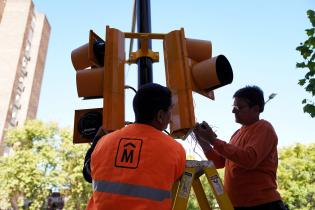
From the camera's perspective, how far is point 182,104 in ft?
9.29

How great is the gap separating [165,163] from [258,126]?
136cm

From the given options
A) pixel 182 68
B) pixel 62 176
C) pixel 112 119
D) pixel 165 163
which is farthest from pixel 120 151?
pixel 62 176

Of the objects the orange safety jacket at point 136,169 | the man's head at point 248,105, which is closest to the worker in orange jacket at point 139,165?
the orange safety jacket at point 136,169

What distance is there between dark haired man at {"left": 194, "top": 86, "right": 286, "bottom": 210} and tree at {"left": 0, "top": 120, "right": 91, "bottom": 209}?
2633 cm

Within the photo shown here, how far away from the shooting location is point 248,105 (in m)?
3.34

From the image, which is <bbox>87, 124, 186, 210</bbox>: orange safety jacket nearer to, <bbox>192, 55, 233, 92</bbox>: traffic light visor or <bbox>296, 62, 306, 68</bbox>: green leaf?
<bbox>192, 55, 233, 92</bbox>: traffic light visor

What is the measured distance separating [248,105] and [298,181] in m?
30.6

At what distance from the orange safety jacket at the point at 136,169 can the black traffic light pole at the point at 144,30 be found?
3.50ft

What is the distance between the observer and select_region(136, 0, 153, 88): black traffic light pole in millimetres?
3273

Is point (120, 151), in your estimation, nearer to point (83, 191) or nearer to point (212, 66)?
point (212, 66)

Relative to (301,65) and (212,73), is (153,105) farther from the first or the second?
(301,65)

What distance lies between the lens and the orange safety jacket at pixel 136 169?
2.02 m

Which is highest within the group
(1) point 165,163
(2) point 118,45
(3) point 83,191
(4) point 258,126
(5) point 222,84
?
(3) point 83,191

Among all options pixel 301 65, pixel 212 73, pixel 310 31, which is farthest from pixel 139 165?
pixel 310 31
